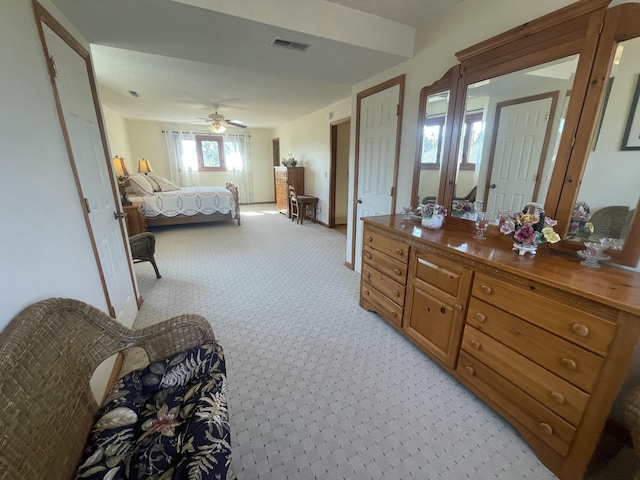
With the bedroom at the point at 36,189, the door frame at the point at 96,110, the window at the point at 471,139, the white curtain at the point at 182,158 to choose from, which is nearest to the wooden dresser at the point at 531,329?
the window at the point at 471,139

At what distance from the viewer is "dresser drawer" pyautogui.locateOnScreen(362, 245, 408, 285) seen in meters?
1.93

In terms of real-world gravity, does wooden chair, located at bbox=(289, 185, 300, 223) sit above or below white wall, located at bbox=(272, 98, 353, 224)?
below

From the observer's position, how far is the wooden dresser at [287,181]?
6.28 m

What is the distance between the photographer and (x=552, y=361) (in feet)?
3.74

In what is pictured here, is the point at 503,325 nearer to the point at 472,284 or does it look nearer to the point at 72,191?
the point at 472,284

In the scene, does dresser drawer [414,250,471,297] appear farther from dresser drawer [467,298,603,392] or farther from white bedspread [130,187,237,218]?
white bedspread [130,187,237,218]

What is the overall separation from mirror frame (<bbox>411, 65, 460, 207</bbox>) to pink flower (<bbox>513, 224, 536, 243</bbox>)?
0.80 meters

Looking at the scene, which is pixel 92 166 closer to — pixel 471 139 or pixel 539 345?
pixel 471 139

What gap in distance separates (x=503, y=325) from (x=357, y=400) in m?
0.90

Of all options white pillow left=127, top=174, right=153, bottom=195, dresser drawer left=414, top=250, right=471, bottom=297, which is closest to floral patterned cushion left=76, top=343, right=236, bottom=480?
dresser drawer left=414, top=250, right=471, bottom=297

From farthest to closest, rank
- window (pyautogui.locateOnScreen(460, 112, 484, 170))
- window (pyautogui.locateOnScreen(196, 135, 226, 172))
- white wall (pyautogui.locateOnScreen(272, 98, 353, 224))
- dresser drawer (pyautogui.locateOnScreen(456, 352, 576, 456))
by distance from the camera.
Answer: window (pyautogui.locateOnScreen(196, 135, 226, 172)) < white wall (pyautogui.locateOnScreen(272, 98, 353, 224)) < window (pyautogui.locateOnScreen(460, 112, 484, 170)) < dresser drawer (pyautogui.locateOnScreen(456, 352, 576, 456))

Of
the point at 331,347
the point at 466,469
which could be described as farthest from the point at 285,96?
the point at 466,469

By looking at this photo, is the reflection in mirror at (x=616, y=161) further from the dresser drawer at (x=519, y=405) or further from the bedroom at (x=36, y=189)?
the dresser drawer at (x=519, y=405)

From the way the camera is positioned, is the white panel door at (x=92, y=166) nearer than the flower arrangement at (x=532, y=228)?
No
